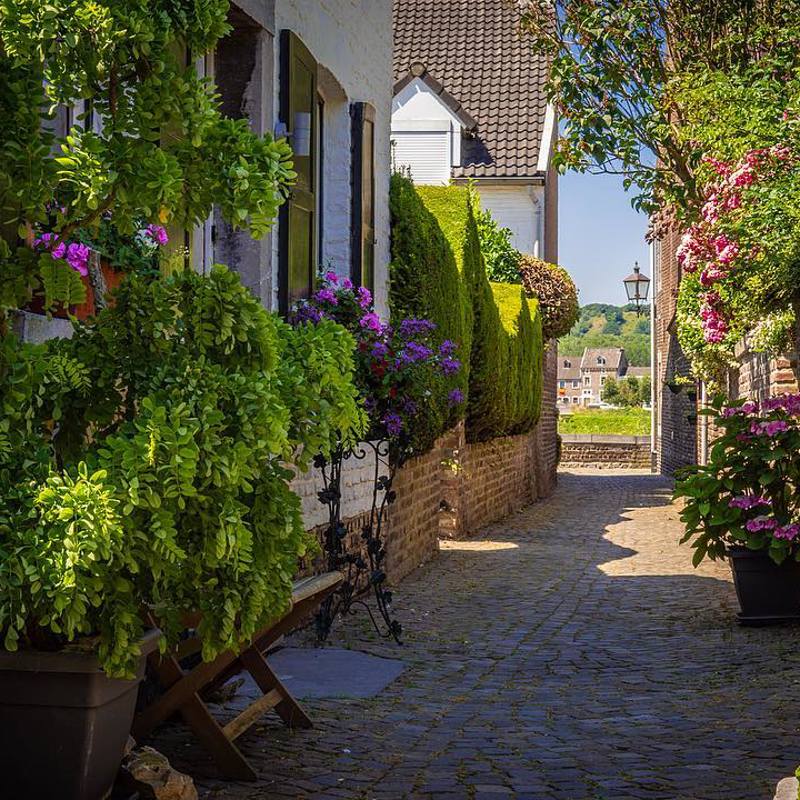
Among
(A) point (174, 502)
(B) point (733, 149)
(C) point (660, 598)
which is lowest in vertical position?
(C) point (660, 598)

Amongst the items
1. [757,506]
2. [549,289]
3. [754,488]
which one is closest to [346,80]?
[754,488]

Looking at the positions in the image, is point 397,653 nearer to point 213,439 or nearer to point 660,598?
point 660,598

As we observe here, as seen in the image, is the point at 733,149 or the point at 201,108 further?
the point at 733,149

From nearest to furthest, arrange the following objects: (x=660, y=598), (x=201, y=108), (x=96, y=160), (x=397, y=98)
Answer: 1. (x=96, y=160)
2. (x=201, y=108)
3. (x=660, y=598)
4. (x=397, y=98)

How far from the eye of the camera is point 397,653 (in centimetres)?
798

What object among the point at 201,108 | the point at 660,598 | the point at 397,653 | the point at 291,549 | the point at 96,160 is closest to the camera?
the point at 96,160

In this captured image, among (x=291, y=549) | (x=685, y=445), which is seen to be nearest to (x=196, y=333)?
(x=291, y=549)

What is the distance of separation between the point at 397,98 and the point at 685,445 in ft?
32.2

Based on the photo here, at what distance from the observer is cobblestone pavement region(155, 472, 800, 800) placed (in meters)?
4.97

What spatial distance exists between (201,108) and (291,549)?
143 centimetres

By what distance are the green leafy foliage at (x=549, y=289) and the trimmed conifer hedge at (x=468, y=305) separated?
79cm

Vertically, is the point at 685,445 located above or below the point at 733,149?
below

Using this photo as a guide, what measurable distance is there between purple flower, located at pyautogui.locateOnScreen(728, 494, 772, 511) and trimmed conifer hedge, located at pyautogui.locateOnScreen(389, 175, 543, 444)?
9.93ft

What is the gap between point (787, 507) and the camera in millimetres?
8828
